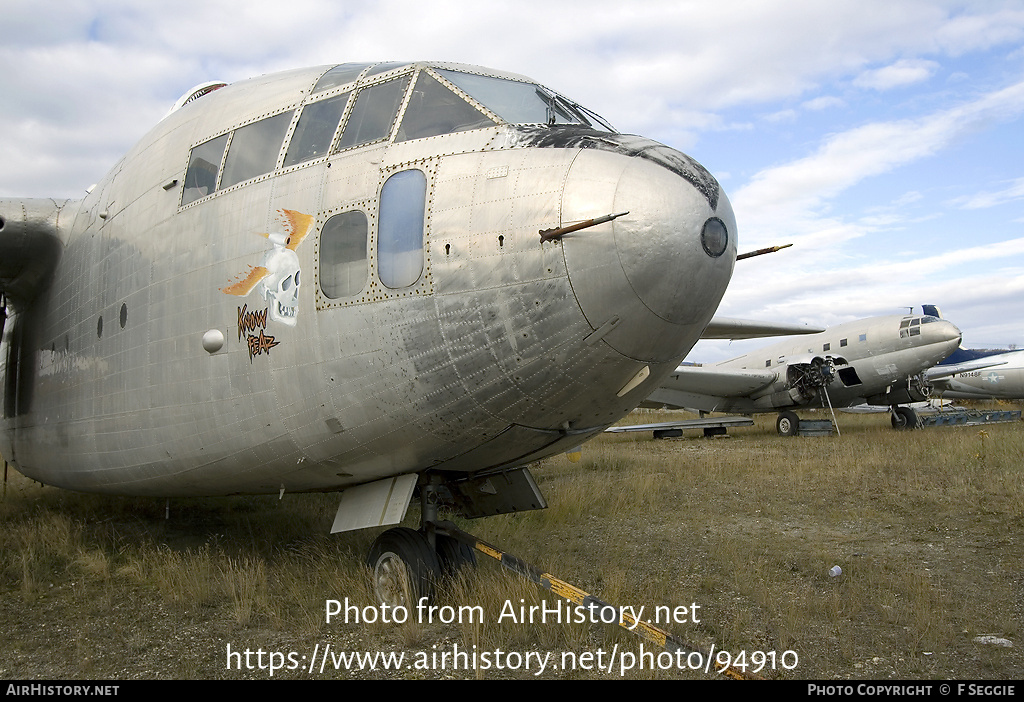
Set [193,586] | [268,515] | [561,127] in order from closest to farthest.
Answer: [561,127] → [193,586] → [268,515]

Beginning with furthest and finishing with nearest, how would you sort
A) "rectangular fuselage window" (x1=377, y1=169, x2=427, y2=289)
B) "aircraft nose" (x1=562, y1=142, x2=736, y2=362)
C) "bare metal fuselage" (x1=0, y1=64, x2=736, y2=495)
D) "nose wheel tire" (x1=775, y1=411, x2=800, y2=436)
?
1. "nose wheel tire" (x1=775, y1=411, x2=800, y2=436)
2. "rectangular fuselage window" (x1=377, y1=169, x2=427, y2=289)
3. "bare metal fuselage" (x1=0, y1=64, x2=736, y2=495)
4. "aircraft nose" (x1=562, y1=142, x2=736, y2=362)

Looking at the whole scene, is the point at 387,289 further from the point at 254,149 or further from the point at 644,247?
the point at 254,149

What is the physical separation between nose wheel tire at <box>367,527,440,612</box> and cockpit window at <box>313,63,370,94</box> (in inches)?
136

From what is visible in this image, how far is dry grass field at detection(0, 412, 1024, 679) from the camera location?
448cm

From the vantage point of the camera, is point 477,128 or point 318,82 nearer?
point 477,128

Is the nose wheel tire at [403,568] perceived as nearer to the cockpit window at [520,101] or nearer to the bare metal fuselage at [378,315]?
the bare metal fuselage at [378,315]

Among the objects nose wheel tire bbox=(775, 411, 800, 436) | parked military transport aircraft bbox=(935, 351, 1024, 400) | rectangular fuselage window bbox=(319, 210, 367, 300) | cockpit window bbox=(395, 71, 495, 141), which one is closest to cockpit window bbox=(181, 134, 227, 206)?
rectangular fuselage window bbox=(319, 210, 367, 300)

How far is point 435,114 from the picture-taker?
15.8ft

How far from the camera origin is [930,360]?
2183cm

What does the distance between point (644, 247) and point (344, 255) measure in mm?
2060

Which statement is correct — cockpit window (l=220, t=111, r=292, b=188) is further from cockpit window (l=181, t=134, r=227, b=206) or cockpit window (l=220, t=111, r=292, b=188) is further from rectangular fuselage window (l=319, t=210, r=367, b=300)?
rectangular fuselage window (l=319, t=210, r=367, b=300)

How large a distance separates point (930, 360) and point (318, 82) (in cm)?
2189
